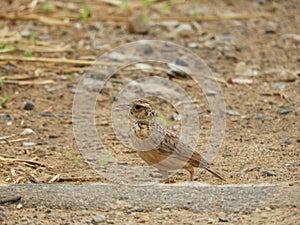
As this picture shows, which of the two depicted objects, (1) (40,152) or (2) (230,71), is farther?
(2) (230,71)

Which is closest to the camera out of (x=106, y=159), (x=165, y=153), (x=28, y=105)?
(x=165, y=153)

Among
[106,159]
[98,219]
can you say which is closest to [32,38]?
[106,159]

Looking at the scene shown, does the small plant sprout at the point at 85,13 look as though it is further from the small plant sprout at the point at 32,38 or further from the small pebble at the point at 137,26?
the small plant sprout at the point at 32,38

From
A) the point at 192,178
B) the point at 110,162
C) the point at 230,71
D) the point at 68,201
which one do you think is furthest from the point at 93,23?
the point at 68,201

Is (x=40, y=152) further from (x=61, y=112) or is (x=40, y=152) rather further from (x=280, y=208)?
(x=280, y=208)

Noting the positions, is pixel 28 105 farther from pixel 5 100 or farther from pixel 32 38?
pixel 32 38

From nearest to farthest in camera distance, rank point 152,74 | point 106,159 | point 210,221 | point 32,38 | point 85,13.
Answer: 1. point 210,221
2. point 106,159
3. point 152,74
4. point 32,38
5. point 85,13

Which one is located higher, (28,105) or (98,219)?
(28,105)
